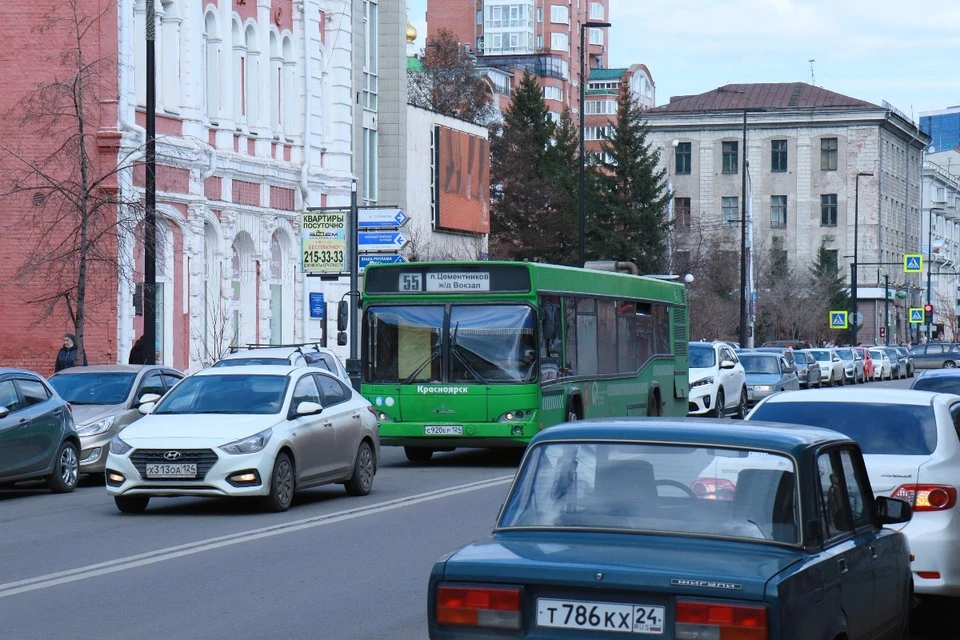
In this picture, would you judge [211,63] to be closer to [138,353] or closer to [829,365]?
[138,353]

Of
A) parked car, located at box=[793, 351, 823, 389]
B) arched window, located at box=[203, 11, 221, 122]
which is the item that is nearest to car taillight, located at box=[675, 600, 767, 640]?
arched window, located at box=[203, 11, 221, 122]

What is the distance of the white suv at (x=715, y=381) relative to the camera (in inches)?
1421

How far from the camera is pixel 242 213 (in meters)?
43.8

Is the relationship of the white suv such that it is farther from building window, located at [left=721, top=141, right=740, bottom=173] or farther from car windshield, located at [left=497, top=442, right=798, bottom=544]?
building window, located at [left=721, top=141, right=740, bottom=173]

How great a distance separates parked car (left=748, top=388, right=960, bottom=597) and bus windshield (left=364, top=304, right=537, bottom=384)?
11.4 metres

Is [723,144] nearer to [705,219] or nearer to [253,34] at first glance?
[705,219]

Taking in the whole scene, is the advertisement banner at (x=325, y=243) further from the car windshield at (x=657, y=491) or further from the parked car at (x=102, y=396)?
the car windshield at (x=657, y=491)

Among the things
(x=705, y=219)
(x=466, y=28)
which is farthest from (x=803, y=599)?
(x=466, y=28)

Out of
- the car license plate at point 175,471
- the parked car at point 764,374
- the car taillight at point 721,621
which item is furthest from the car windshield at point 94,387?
the parked car at point 764,374

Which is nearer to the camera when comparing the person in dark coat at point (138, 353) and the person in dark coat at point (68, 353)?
the person in dark coat at point (68, 353)

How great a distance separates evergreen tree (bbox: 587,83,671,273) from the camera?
87.5 meters

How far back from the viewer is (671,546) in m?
6.12

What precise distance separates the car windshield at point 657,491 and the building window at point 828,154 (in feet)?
359

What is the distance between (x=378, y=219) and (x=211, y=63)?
6.32 metres
